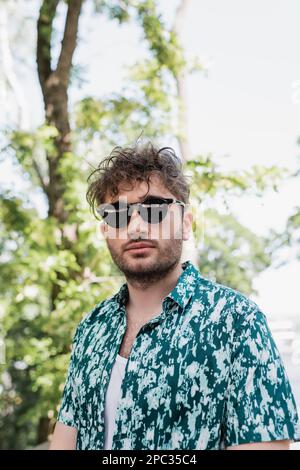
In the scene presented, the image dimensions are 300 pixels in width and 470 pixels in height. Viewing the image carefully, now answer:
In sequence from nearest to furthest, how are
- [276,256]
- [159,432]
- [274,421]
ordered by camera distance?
[274,421]
[159,432]
[276,256]

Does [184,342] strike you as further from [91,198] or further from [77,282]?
[77,282]

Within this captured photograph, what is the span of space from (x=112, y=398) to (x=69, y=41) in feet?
14.6

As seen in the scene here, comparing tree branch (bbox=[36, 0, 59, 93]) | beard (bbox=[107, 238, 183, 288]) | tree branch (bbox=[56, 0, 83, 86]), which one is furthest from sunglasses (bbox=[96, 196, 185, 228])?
tree branch (bbox=[36, 0, 59, 93])

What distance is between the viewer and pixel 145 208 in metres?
1.82

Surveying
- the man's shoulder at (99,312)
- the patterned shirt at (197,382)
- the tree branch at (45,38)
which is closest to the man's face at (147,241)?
the patterned shirt at (197,382)

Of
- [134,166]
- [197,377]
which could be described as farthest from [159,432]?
[134,166]

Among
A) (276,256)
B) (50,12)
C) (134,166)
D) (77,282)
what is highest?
(50,12)

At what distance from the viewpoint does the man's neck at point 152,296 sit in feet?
5.76

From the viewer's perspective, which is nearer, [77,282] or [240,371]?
[240,371]

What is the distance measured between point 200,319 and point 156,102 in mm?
4361

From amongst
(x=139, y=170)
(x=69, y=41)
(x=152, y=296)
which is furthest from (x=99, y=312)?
(x=69, y=41)

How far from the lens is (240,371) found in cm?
139

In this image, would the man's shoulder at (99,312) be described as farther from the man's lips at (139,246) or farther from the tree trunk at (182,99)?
the tree trunk at (182,99)

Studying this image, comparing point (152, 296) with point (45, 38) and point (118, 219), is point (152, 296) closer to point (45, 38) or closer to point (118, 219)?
point (118, 219)
